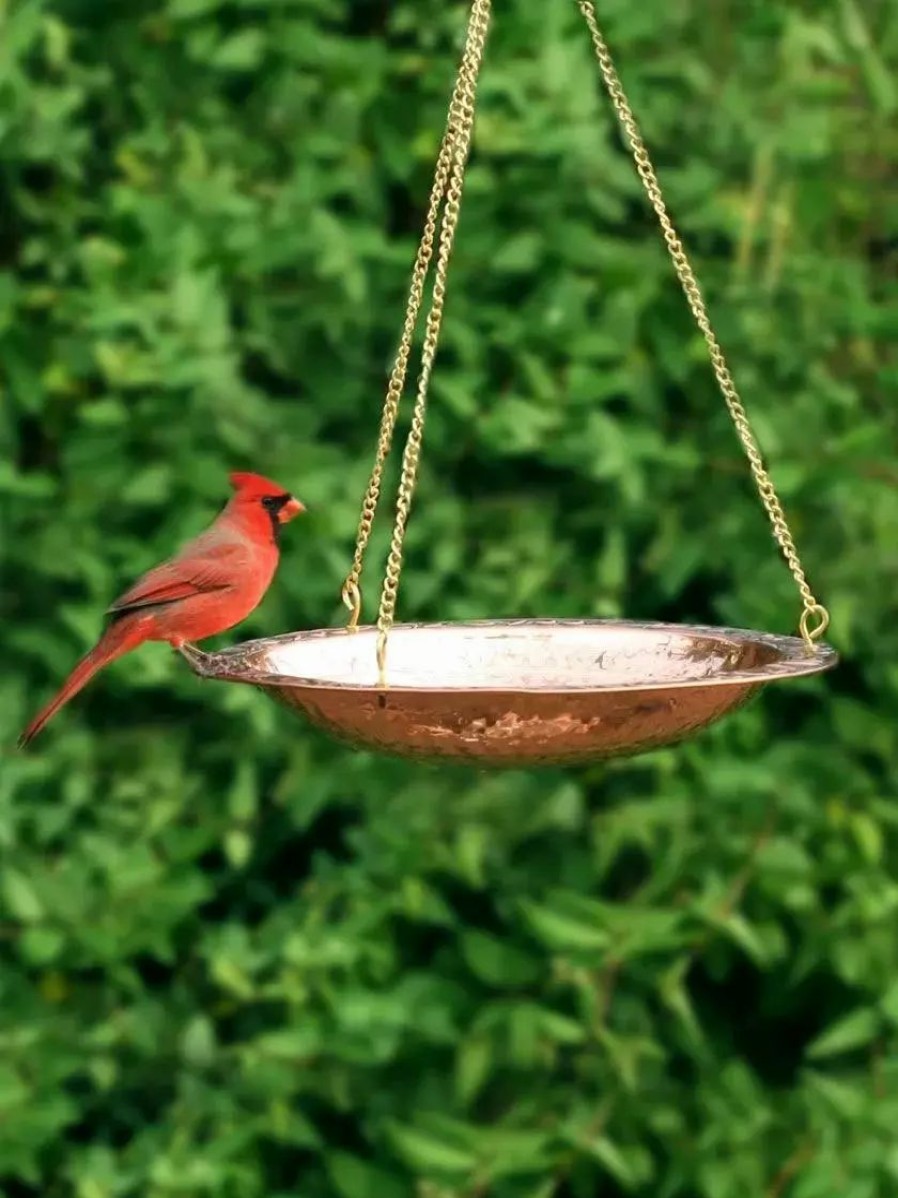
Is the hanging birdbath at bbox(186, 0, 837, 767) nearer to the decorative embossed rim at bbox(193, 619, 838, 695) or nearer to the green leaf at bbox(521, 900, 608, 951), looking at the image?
the decorative embossed rim at bbox(193, 619, 838, 695)

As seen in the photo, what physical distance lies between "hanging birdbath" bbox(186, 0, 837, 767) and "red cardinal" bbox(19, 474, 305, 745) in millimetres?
186

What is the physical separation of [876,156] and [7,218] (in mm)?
1515

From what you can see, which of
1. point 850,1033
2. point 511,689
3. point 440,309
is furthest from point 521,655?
point 850,1033

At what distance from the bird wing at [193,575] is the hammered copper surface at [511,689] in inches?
18.6

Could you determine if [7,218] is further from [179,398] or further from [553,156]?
[553,156]

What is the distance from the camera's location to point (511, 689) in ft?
6.57

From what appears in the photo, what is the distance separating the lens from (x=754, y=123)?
376 cm

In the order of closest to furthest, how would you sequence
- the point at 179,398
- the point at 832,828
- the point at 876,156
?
the point at 179,398, the point at 832,828, the point at 876,156

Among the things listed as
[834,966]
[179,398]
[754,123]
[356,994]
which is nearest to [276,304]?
[179,398]

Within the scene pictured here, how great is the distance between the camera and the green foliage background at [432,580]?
353cm

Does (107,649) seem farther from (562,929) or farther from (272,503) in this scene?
(562,929)

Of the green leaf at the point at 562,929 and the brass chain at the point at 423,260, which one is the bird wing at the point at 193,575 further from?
the green leaf at the point at 562,929

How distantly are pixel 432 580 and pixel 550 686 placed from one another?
1173 mm

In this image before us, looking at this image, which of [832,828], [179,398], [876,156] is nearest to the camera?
[179,398]
